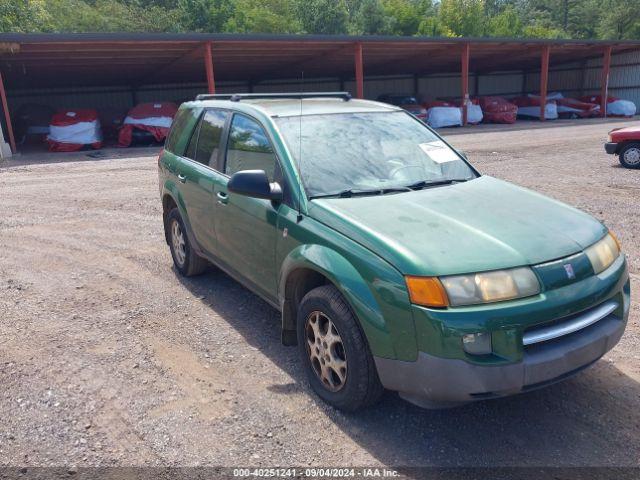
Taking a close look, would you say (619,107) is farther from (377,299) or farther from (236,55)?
(377,299)

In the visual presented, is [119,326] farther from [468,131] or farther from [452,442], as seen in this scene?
[468,131]

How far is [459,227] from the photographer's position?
314 centimetres

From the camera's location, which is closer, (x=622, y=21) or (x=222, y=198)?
(x=222, y=198)

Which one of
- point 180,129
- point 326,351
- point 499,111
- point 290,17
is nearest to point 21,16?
point 290,17

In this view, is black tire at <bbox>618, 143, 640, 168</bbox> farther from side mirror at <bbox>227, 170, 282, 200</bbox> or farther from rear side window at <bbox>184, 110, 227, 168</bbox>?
side mirror at <bbox>227, 170, 282, 200</bbox>

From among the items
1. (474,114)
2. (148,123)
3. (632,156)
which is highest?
(148,123)

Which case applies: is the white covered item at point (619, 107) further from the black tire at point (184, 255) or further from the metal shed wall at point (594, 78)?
the black tire at point (184, 255)

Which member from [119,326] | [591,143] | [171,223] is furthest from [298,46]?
[119,326]

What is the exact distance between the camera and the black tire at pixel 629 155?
478 inches

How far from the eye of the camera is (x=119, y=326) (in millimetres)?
4703

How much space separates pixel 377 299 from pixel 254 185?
119 centimetres

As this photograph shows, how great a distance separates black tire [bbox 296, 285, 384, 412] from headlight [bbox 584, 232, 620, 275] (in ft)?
4.46

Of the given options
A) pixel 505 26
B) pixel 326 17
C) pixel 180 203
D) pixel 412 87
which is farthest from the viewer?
pixel 505 26

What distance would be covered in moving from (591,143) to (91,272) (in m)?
16.6
